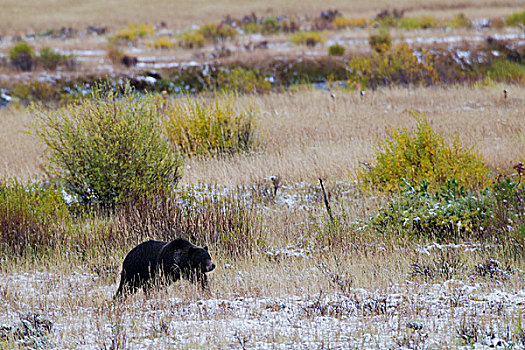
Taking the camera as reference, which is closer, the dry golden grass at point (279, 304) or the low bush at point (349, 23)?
the dry golden grass at point (279, 304)

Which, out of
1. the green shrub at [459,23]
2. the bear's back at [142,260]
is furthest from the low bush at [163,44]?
the bear's back at [142,260]

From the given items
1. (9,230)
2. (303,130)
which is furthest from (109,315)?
(303,130)

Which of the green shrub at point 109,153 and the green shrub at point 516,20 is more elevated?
the green shrub at point 516,20

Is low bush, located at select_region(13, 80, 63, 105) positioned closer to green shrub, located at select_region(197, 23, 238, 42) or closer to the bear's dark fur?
green shrub, located at select_region(197, 23, 238, 42)

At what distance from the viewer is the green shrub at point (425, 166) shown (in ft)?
27.0

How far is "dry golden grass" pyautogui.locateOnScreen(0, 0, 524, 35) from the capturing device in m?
43.7

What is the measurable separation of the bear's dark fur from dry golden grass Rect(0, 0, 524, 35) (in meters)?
38.2

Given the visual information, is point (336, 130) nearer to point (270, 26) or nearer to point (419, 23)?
point (419, 23)

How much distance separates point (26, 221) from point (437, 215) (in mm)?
4704

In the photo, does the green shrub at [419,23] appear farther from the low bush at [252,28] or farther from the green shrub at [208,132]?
the green shrub at [208,132]

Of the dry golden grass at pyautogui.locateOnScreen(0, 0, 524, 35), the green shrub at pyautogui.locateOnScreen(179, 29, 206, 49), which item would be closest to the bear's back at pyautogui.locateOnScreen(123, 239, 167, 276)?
the green shrub at pyautogui.locateOnScreen(179, 29, 206, 49)

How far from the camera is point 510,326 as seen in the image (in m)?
4.21

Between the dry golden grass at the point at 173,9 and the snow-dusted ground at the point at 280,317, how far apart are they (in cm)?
3827

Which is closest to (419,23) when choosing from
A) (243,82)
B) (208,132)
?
(243,82)
